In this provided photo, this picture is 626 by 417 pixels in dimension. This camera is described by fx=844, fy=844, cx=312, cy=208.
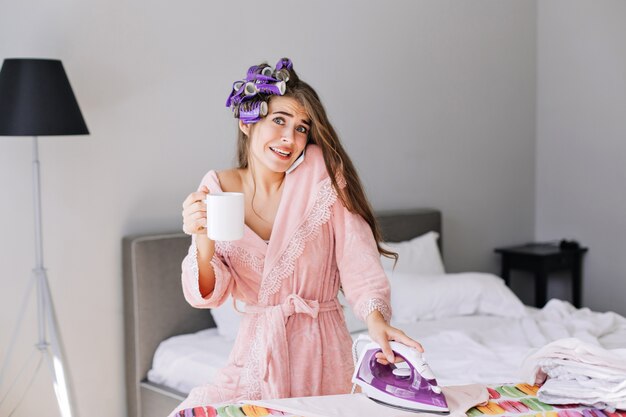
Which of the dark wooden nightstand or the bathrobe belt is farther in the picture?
the dark wooden nightstand

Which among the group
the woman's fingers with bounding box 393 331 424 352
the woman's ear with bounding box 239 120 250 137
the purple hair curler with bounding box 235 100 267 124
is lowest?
the woman's fingers with bounding box 393 331 424 352

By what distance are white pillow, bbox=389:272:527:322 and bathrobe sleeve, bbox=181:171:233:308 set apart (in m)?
1.80

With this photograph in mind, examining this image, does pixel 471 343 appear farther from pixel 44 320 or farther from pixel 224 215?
pixel 224 215

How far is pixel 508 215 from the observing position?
5.01 meters

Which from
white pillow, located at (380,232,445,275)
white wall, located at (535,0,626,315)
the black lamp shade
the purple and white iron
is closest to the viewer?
the purple and white iron

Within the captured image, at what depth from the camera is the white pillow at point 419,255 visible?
395 cm

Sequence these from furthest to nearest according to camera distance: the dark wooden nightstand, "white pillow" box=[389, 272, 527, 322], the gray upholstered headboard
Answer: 1. the dark wooden nightstand
2. "white pillow" box=[389, 272, 527, 322]
3. the gray upholstered headboard

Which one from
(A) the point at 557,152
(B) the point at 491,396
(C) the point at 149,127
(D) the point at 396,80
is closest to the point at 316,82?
(D) the point at 396,80

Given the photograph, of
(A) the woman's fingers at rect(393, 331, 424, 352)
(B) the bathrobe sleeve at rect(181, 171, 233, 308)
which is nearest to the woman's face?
(B) the bathrobe sleeve at rect(181, 171, 233, 308)

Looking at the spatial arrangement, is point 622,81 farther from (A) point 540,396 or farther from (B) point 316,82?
(A) point 540,396

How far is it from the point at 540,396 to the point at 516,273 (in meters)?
3.50

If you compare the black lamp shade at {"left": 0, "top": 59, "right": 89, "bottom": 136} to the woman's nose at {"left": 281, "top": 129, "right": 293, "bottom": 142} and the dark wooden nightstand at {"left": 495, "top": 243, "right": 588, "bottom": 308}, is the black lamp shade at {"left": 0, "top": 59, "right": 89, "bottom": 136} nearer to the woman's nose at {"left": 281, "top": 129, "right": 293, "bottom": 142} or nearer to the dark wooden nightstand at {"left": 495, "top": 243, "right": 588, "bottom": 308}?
the woman's nose at {"left": 281, "top": 129, "right": 293, "bottom": 142}

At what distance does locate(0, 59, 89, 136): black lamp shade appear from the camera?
269 cm

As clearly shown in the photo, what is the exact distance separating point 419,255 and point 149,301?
1393 mm
